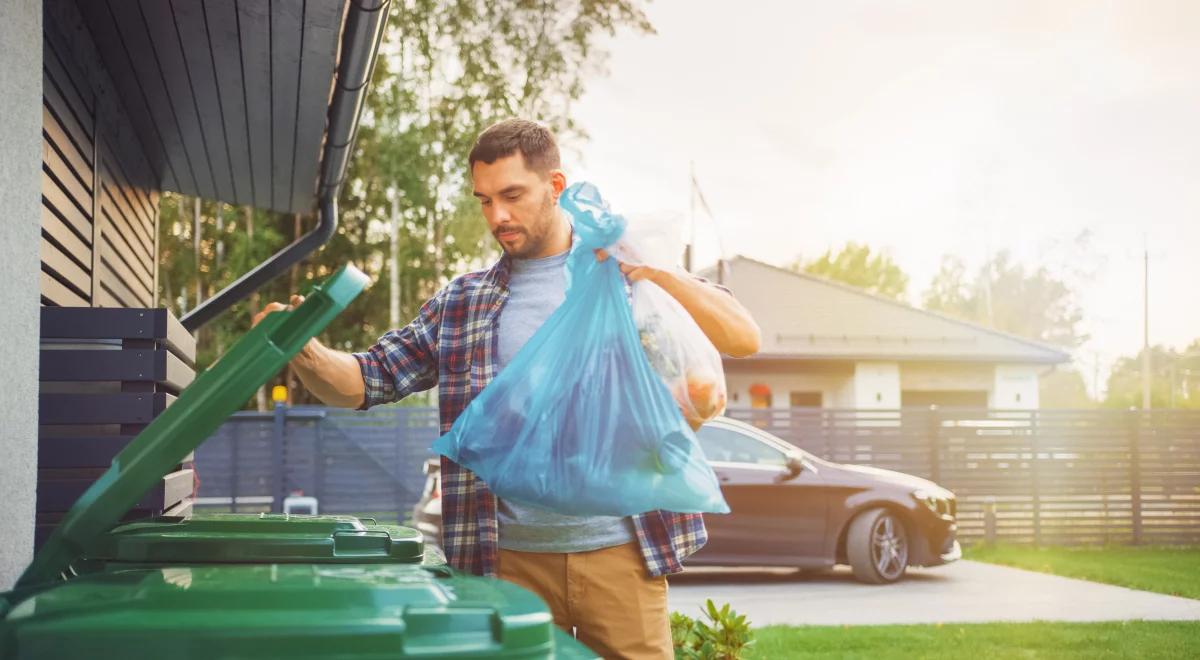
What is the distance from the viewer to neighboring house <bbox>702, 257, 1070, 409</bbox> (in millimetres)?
23047

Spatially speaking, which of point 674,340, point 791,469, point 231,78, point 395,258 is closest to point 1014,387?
point 395,258

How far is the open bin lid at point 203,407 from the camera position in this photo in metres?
1.54

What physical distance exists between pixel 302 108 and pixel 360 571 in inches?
156

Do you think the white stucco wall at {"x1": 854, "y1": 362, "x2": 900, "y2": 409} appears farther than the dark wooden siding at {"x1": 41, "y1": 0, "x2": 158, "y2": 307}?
Yes

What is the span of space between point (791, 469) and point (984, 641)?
3077 millimetres

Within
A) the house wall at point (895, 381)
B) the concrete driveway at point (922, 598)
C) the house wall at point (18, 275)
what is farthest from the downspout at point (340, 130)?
the house wall at point (895, 381)

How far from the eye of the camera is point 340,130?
17.1 ft

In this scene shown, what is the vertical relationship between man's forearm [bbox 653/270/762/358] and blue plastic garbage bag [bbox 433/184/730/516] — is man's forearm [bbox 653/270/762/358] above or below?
above

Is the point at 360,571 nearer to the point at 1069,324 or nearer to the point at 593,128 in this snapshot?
the point at 593,128

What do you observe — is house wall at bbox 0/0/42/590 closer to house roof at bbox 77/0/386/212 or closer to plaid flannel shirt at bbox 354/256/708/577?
plaid flannel shirt at bbox 354/256/708/577

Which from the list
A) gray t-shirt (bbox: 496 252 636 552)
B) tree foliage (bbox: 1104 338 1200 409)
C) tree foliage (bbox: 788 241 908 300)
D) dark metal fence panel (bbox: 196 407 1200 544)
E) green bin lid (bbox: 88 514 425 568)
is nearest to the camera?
green bin lid (bbox: 88 514 425 568)

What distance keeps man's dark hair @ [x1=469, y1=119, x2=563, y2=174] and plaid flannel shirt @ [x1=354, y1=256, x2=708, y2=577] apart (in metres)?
0.32

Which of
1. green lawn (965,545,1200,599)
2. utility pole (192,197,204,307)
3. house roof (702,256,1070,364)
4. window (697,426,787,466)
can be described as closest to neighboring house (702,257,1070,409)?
house roof (702,256,1070,364)

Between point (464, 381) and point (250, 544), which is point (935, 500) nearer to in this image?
point (464, 381)
